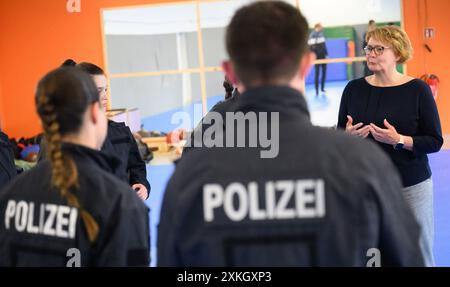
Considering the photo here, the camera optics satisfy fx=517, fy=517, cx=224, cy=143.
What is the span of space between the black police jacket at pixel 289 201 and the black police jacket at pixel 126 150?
1442 mm

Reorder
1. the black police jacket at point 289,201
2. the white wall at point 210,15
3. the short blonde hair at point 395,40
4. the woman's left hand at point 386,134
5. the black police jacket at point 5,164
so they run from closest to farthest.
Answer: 1. the black police jacket at point 289,201
2. the woman's left hand at point 386,134
3. the short blonde hair at point 395,40
4. the black police jacket at point 5,164
5. the white wall at point 210,15

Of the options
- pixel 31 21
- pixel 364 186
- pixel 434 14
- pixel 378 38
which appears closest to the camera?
pixel 364 186

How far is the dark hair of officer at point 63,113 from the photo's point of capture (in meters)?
1.56

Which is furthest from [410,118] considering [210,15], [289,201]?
[210,15]

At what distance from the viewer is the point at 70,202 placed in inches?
61.0

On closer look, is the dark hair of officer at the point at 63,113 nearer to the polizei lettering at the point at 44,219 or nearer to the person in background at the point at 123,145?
the polizei lettering at the point at 44,219

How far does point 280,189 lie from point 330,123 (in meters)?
8.34

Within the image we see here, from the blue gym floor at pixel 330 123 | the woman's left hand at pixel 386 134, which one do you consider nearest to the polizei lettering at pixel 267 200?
the blue gym floor at pixel 330 123
